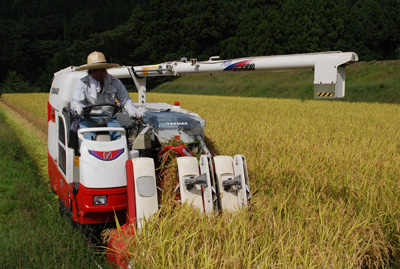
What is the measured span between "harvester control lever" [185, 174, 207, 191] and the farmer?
46.6 inches

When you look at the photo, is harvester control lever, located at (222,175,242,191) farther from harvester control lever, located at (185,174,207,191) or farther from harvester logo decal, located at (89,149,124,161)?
harvester logo decal, located at (89,149,124,161)

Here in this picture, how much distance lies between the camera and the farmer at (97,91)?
4.50m

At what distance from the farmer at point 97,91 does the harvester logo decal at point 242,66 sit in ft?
3.83

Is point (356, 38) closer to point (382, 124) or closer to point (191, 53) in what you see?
point (191, 53)

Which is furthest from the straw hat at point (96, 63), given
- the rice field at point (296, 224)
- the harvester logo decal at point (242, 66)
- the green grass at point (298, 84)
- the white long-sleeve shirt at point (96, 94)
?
the green grass at point (298, 84)

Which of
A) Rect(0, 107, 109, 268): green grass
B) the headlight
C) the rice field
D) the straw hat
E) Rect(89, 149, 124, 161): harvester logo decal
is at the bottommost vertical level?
Rect(0, 107, 109, 268): green grass

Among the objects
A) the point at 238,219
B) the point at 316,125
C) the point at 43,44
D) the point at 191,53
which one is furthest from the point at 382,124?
the point at 43,44

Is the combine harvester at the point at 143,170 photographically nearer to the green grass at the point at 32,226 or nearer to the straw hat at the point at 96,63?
the green grass at the point at 32,226

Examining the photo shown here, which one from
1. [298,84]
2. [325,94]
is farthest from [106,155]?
[298,84]


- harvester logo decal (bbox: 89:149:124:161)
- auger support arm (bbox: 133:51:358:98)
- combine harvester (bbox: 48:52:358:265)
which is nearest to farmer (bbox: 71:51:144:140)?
combine harvester (bbox: 48:52:358:265)

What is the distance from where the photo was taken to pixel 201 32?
5547 cm

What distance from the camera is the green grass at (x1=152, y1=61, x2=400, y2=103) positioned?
25797 mm

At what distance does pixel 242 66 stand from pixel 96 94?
69.1 inches

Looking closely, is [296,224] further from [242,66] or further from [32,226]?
[32,226]
